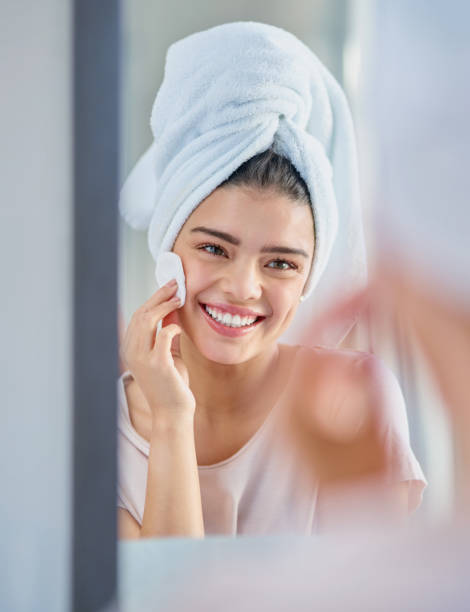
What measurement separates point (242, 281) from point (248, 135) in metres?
0.23

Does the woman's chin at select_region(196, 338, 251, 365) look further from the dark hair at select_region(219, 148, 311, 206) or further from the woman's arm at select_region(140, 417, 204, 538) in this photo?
the dark hair at select_region(219, 148, 311, 206)

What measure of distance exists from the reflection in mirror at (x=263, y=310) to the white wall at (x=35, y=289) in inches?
4.3

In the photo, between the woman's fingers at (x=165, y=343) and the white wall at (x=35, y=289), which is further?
the woman's fingers at (x=165, y=343)

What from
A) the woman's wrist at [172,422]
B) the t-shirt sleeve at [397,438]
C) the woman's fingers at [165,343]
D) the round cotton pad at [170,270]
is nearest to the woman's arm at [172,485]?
the woman's wrist at [172,422]

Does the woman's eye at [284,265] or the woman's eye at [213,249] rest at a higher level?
the woman's eye at [213,249]

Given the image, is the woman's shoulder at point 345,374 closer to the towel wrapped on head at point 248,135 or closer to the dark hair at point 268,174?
the towel wrapped on head at point 248,135

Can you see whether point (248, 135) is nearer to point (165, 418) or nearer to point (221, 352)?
point (221, 352)

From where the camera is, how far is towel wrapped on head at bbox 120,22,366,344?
0.96 meters

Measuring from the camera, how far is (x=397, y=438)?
1.00 metres

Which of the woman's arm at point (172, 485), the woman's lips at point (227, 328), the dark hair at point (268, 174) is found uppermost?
the dark hair at point (268, 174)

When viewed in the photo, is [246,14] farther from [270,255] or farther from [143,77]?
[270,255]

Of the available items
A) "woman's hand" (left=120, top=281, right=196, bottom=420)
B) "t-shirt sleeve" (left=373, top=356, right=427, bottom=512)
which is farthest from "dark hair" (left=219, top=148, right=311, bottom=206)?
"t-shirt sleeve" (left=373, top=356, right=427, bottom=512)

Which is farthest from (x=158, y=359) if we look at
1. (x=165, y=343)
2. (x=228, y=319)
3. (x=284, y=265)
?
(x=284, y=265)

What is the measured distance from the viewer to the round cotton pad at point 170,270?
0.99m
